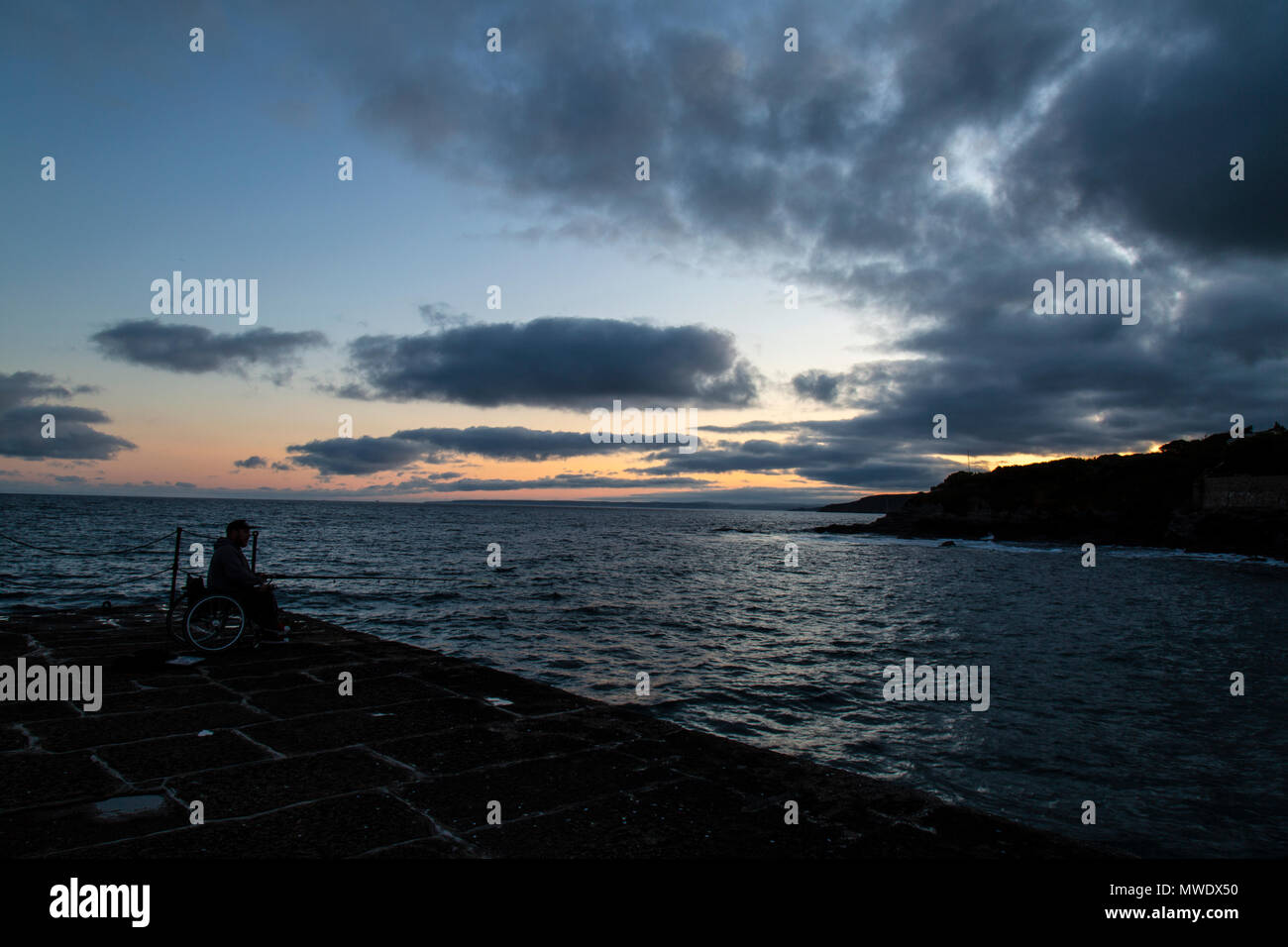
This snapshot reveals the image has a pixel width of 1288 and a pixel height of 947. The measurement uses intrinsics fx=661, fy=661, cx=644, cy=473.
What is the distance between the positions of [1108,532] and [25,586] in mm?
90100

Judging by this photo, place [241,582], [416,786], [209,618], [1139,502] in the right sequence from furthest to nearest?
[1139,502] < [241,582] < [209,618] < [416,786]

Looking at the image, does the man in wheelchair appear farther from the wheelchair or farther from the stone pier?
the stone pier

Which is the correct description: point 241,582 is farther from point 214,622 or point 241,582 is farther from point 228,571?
point 214,622

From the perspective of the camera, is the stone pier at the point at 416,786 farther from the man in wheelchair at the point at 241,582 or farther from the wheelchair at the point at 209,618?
the man in wheelchair at the point at 241,582

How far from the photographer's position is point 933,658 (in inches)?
627

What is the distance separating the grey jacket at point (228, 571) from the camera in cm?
930

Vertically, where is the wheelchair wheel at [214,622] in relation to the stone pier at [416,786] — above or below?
above

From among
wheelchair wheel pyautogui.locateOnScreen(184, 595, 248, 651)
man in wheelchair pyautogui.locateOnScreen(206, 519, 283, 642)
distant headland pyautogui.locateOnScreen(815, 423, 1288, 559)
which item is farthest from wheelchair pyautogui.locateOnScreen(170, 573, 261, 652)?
distant headland pyautogui.locateOnScreen(815, 423, 1288, 559)

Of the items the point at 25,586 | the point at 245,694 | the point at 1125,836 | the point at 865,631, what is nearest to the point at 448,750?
the point at 245,694

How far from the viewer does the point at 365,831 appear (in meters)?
4.22

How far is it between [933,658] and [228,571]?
14.8 meters

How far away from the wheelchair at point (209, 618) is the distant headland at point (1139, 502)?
71.7 meters

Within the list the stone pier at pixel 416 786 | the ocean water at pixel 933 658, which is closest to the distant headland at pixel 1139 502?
the ocean water at pixel 933 658

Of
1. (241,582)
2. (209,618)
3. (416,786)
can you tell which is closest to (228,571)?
(241,582)
